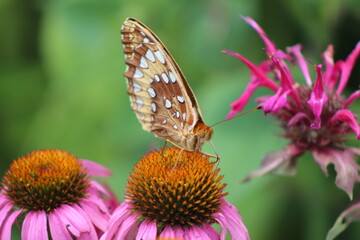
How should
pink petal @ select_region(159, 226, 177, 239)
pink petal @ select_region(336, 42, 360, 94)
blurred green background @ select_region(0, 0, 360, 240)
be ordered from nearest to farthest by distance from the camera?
pink petal @ select_region(159, 226, 177, 239)
pink petal @ select_region(336, 42, 360, 94)
blurred green background @ select_region(0, 0, 360, 240)

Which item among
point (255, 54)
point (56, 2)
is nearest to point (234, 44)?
point (255, 54)

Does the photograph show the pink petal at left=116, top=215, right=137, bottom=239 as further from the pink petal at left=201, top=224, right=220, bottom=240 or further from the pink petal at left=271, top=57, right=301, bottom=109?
the pink petal at left=271, top=57, right=301, bottom=109

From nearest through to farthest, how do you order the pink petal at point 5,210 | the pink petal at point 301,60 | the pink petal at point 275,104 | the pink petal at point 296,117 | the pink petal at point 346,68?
the pink petal at point 5,210
the pink petal at point 275,104
the pink petal at point 296,117
the pink petal at point 346,68
the pink petal at point 301,60

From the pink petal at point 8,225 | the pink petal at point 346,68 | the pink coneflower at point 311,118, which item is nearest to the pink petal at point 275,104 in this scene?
the pink coneflower at point 311,118

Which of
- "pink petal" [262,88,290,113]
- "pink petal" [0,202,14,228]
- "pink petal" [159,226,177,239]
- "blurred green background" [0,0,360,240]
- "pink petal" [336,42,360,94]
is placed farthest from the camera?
"blurred green background" [0,0,360,240]

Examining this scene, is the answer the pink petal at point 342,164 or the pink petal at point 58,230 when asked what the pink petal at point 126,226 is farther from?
the pink petal at point 342,164

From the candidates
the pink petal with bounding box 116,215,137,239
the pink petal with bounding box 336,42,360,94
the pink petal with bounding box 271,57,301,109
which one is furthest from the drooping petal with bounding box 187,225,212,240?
the pink petal with bounding box 336,42,360,94
